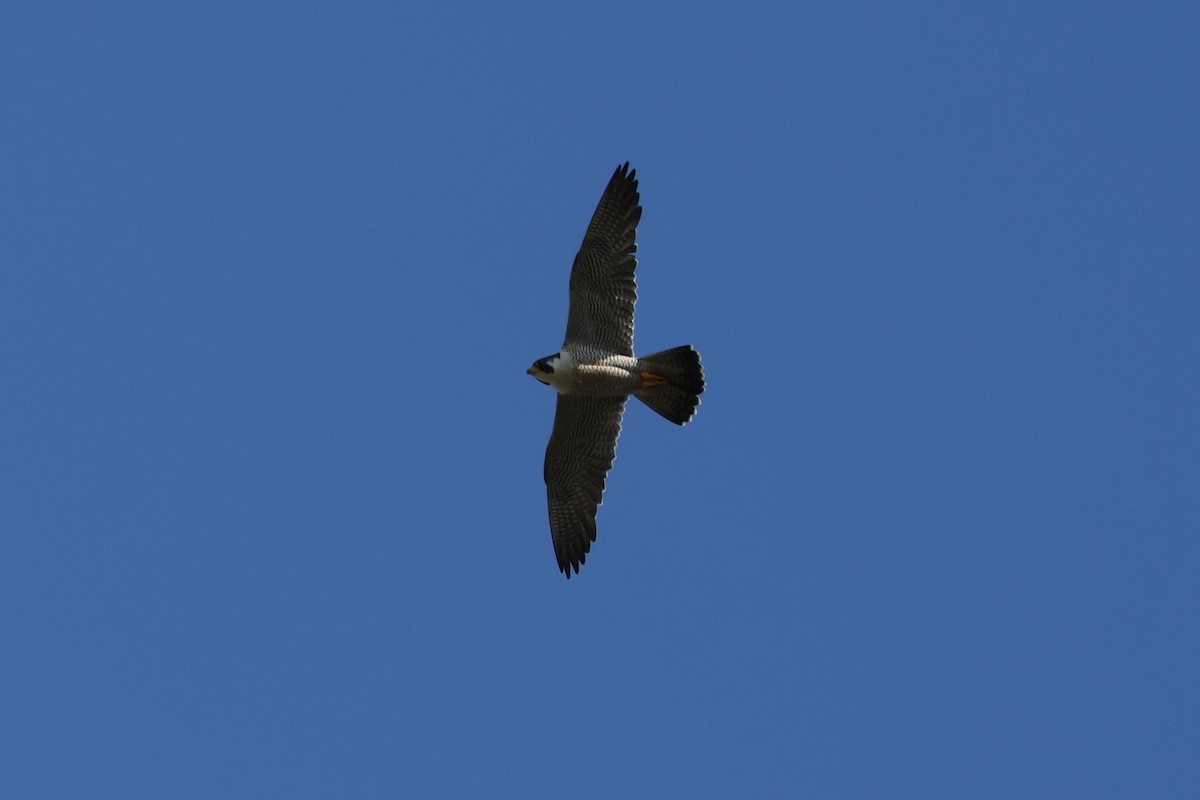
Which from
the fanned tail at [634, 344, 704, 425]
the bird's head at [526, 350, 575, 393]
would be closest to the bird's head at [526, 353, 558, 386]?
the bird's head at [526, 350, 575, 393]

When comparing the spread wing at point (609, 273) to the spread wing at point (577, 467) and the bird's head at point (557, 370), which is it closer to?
the bird's head at point (557, 370)

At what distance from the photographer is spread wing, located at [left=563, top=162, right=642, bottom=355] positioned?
16453 millimetres

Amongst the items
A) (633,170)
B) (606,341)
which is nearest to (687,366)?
(606,341)

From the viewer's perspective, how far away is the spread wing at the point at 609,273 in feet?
54.0

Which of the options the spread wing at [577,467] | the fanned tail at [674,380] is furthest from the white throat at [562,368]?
the fanned tail at [674,380]

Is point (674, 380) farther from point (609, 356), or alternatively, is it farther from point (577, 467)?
point (577, 467)

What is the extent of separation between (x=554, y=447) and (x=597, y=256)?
219 centimetres

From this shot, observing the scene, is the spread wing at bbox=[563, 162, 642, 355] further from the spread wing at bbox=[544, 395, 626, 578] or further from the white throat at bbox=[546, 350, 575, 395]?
the spread wing at bbox=[544, 395, 626, 578]

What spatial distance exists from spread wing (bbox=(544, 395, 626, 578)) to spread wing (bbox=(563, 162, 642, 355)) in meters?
0.84

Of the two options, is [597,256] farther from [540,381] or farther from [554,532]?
[554,532]

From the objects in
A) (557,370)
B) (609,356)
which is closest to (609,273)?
(609,356)

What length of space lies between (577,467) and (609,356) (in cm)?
144

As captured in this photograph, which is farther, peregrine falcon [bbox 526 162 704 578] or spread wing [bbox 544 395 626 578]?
spread wing [bbox 544 395 626 578]

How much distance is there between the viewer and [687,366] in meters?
16.7
